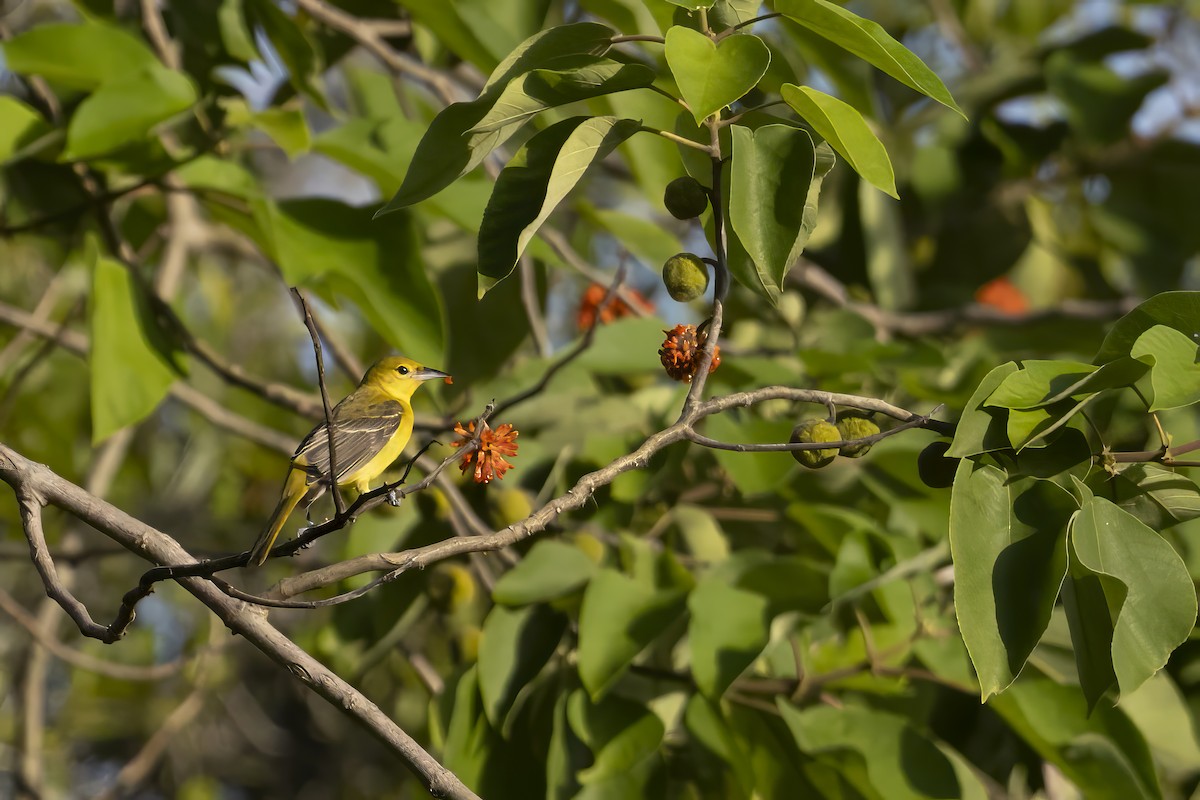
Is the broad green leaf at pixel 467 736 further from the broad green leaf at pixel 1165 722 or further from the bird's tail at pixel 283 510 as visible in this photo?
the broad green leaf at pixel 1165 722

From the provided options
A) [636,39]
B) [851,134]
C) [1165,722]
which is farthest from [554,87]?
[1165,722]

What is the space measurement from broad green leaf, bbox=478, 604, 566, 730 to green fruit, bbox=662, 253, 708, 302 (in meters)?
1.12

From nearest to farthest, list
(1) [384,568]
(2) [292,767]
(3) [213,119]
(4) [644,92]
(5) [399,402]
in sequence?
(1) [384,568] → (5) [399,402] → (4) [644,92] → (3) [213,119] → (2) [292,767]

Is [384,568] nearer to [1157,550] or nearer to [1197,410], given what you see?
[1157,550]

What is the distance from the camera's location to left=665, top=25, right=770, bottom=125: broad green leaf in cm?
144

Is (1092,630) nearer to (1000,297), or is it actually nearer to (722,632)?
(722,632)

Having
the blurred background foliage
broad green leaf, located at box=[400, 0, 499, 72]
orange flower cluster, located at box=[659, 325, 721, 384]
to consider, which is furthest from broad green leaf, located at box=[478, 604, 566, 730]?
broad green leaf, located at box=[400, 0, 499, 72]

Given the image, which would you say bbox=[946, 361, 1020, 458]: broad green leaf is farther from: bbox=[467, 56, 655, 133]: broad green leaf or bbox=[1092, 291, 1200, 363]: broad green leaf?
bbox=[467, 56, 655, 133]: broad green leaf

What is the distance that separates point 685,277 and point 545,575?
1079 mm

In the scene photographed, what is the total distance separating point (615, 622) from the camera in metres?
2.39

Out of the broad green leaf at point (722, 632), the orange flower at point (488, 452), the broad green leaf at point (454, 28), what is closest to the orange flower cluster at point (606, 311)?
the broad green leaf at point (454, 28)

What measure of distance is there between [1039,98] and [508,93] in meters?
3.65

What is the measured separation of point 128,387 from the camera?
270 cm

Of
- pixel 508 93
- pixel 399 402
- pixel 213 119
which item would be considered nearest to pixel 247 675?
pixel 213 119
